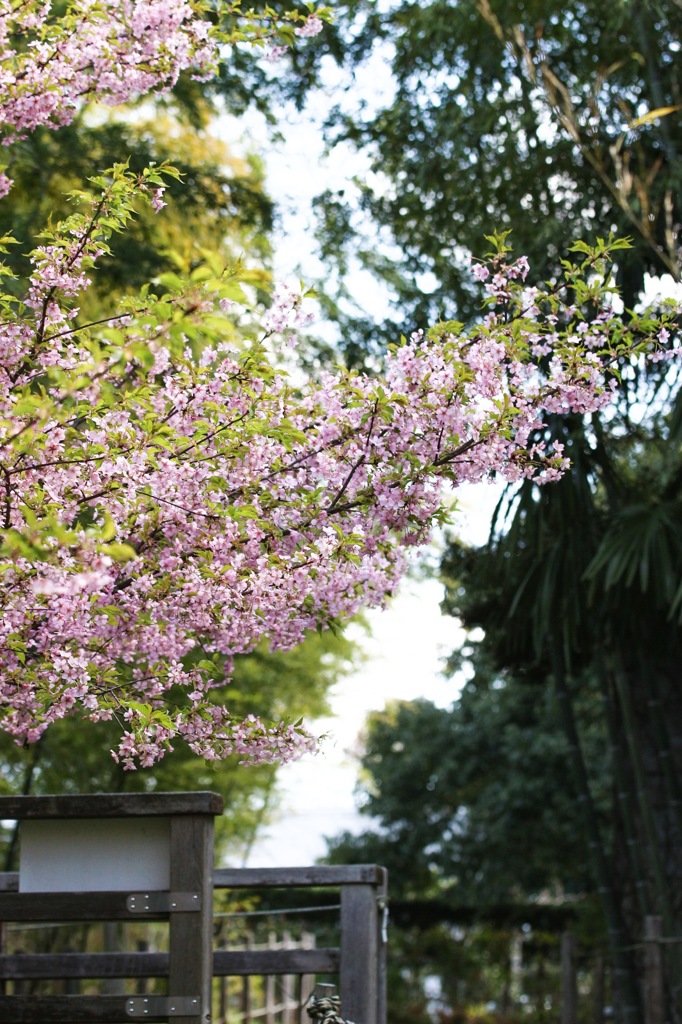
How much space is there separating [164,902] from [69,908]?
232mm

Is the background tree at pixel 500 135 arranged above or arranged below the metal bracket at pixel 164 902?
above

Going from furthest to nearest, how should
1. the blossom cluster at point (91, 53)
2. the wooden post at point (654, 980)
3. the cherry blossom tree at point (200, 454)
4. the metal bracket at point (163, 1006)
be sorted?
the wooden post at point (654, 980)
the blossom cluster at point (91, 53)
the cherry blossom tree at point (200, 454)
the metal bracket at point (163, 1006)

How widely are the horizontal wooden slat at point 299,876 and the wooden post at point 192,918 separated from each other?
114 cm

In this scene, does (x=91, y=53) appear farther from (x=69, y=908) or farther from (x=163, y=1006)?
(x=163, y=1006)

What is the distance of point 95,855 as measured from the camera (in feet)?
8.67

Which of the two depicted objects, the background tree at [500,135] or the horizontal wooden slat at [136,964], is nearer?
the horizontal wooden slat at [136,964]

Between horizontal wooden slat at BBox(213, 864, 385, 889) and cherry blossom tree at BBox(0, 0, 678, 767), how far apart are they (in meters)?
0.67

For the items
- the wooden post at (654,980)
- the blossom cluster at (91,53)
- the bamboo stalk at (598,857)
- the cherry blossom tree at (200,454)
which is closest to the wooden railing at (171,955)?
the cherry blossom tree at (200,454)

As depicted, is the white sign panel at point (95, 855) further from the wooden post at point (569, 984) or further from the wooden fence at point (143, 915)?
the wooden post at point (569, 984)

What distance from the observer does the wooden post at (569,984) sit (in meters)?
7.24

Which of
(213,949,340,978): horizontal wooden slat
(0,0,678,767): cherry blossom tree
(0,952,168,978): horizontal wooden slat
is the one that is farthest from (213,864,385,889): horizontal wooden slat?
(0,952,168,978): horizontal wooden slat

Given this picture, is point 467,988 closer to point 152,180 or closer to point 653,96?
point 653,96

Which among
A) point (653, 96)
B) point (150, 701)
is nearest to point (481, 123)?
point (653, 96)

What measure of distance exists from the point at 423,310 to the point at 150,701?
14.5ft
